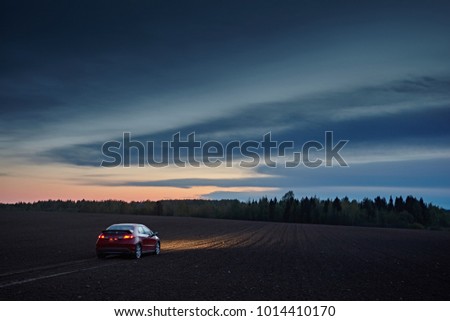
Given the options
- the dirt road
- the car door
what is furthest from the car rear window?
the dirt road

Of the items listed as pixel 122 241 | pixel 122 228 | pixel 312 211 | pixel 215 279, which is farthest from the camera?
pixel 312 211

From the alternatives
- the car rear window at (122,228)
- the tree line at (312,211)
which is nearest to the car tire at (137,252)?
the car rear window at (122,228)

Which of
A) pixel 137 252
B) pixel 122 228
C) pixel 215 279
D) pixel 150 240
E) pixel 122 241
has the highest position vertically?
pixel 122 228

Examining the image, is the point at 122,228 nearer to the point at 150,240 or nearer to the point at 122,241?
the point at 122,241

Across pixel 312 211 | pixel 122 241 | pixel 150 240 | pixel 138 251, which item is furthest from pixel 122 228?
pixel 312 211

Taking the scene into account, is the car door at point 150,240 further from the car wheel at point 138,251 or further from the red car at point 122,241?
the car wheel at point 138,251

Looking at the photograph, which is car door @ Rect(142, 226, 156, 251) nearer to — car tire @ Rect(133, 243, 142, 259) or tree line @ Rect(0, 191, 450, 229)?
car tire @ Rect(133, 243, 142, 259)

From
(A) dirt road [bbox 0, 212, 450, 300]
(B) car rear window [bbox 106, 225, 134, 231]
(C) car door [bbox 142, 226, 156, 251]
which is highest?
(B) car rear window [bbox 106, 225, 134, 231]

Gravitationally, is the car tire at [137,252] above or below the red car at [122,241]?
Answer: below

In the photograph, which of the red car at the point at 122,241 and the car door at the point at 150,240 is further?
the car door at the point at 150,240

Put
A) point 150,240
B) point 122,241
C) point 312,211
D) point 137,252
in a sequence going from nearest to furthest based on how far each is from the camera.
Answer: point 122,241
point 137,252
point 150,240
point 312,211

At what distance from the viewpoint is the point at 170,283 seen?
13.8m
